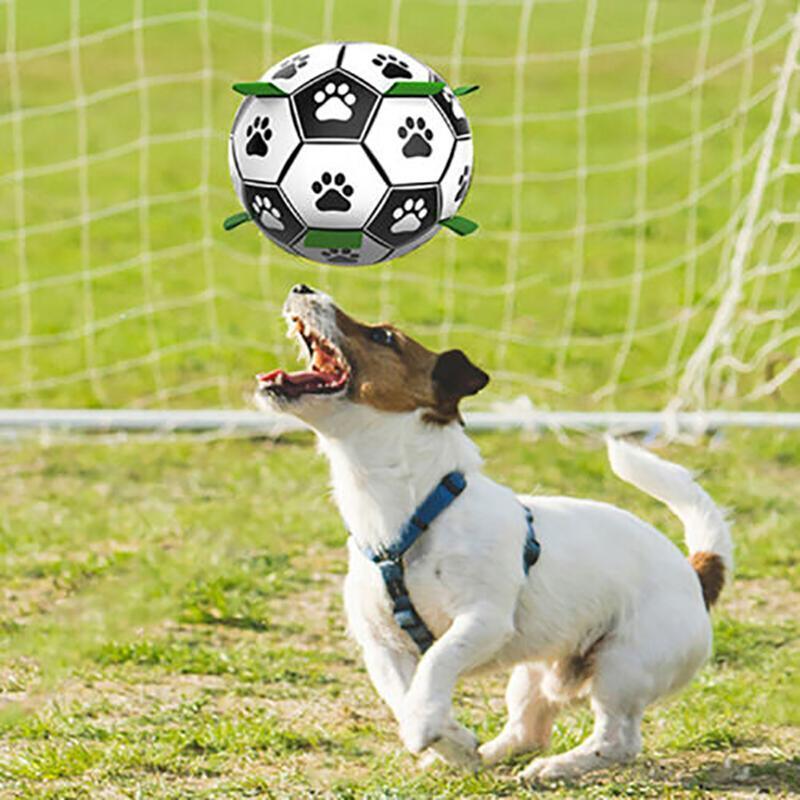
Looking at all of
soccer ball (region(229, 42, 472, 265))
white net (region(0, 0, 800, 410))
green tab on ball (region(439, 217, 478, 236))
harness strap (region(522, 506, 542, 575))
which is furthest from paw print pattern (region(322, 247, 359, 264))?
white net (region(0, 0, 800, 410))

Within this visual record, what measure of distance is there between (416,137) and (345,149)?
0.17 metres

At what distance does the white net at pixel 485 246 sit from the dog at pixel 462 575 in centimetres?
421

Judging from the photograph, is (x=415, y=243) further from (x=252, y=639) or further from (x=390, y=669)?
(x=252, y=639)

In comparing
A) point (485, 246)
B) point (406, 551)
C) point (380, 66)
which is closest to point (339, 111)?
point (380, 66)

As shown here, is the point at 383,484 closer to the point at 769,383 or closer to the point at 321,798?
the point at 321,798

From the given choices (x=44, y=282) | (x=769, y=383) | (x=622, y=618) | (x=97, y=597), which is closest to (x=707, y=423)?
(x=769, y=383)

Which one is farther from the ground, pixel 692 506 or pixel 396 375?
pixel 396 375

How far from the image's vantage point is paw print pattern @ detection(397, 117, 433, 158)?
4.32 metres

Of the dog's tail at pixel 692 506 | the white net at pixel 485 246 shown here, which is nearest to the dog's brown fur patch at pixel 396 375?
the dog's tail at pixel 692 506

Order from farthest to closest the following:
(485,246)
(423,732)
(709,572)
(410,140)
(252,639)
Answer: (485,246), (252,639), (709,572), (410,140), (423,732)

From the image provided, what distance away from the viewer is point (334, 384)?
169 inches

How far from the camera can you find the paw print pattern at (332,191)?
429cm

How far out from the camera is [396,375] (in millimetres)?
4363

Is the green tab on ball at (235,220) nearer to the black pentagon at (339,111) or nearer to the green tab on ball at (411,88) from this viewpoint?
the black pentagon at (339,111)
